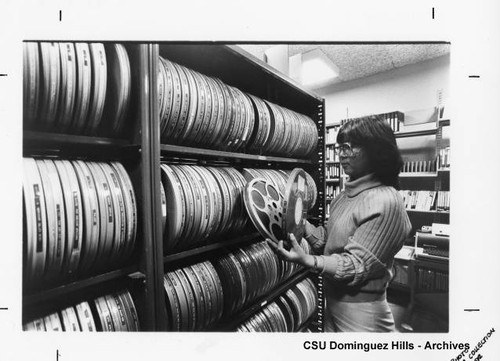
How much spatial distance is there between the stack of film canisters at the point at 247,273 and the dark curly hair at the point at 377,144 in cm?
55

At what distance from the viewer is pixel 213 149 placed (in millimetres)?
1174

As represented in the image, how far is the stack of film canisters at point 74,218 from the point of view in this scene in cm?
63

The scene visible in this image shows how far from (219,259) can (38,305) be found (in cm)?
65

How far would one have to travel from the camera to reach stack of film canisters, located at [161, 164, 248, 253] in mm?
896

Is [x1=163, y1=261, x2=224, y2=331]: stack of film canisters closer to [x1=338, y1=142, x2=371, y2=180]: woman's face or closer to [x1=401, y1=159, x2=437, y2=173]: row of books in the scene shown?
[x1=338, y1=142, x2=371, y2=180]: woman's face

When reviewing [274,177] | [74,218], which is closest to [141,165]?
[74,218]

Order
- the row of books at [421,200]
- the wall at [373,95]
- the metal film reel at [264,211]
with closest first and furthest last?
the metal film reel at [264,211] < the wall at [373,95] < the row of books at [421,200]

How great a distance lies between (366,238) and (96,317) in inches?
41.1

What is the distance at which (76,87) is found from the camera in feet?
2.23

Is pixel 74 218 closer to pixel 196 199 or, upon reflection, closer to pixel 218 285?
pixel 196 199

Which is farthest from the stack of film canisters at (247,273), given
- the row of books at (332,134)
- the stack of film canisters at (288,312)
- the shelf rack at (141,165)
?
the row of books at (332,134)

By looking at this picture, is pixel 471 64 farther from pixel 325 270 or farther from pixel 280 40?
pixel 325 270

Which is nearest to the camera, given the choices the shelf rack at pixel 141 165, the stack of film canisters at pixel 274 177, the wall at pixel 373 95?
the shelf rack at pixel 141 165

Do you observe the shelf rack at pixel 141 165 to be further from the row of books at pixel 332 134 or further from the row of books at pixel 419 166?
the row of books at pixel 332 134
